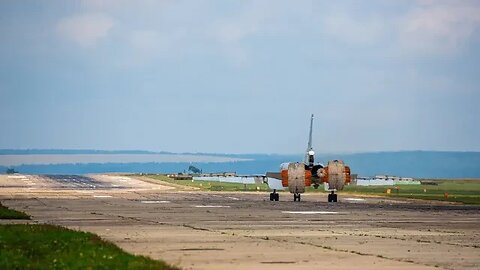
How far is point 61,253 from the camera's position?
92.2 feet

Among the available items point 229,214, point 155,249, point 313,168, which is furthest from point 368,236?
point 313,168

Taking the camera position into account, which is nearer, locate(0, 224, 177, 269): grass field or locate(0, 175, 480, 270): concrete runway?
locate(0, 224, 177, 269): grass field

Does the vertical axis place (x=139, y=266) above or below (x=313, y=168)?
below

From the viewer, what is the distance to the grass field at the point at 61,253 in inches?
986

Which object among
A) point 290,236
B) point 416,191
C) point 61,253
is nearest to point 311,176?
point 416,191

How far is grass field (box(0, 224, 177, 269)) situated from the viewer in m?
25.0

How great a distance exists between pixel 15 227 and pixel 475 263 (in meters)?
16.9

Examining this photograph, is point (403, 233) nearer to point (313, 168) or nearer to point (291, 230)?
point (291, 230)

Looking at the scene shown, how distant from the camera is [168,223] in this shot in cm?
4628

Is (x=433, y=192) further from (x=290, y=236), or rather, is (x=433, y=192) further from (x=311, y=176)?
(x=290, y=236)

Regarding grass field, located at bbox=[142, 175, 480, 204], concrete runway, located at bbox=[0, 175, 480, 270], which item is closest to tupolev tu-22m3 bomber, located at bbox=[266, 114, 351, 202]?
grass field, located at bbox=[142, 175, 480, 204]

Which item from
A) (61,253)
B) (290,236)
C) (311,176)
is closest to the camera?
(61,253)

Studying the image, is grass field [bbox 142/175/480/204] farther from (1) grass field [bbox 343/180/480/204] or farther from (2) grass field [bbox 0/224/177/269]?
(2) grass field [bbox 0/224/177/269]

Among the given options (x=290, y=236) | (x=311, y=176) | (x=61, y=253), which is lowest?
(x=61, y=253)
